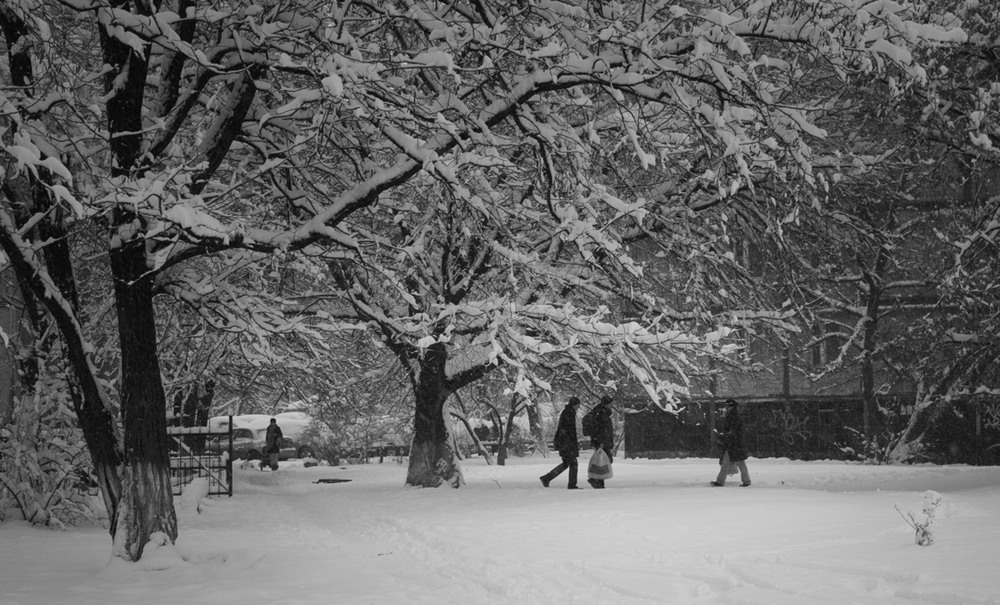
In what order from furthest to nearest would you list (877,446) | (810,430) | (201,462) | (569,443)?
(810,430), (877,446), (201,462), (569,443)

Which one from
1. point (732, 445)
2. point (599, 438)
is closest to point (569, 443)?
point (599, 438)

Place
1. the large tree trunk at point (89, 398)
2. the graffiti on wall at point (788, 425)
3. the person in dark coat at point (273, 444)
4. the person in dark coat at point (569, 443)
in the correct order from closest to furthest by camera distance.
Answer: the large tree trunk at point (89, 398) → the person in dark coat at point (569, 443) → the graffiti on wall at point (788, 425) → the person in dark coat at point (273, 444)

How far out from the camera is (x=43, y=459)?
12.2 m

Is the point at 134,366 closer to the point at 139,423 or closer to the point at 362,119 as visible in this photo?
the point at 139,423

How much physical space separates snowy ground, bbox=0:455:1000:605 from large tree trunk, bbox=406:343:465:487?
280 centimetres

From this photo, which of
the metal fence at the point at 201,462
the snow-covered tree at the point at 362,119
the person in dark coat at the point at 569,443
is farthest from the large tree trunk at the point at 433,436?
the snow-covered tree at the point at 362,119

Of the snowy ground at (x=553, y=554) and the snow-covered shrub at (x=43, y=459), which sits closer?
the snowy ground at (x=553, y=554)

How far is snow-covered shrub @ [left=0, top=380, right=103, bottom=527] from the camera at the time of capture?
12.0m

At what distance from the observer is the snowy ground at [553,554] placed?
23.1ft

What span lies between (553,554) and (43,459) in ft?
23.7

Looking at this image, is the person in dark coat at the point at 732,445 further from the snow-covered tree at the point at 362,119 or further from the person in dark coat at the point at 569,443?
the snow-covered tree at the point at 362,119

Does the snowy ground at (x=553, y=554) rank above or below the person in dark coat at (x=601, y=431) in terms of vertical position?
below

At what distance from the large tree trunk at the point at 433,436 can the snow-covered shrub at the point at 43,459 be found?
6.99m

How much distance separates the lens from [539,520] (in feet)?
38.8
